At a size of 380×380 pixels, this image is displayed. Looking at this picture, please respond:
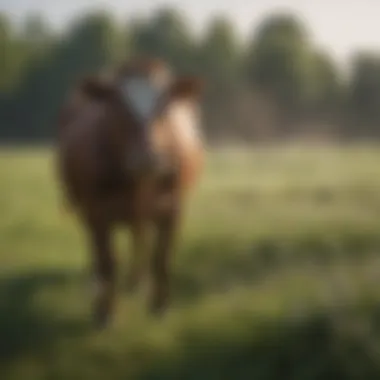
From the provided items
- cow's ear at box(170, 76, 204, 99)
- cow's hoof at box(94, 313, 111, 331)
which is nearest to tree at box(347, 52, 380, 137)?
cow's ear at box(170, 76, 204, 99)

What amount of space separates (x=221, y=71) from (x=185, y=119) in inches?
4.3

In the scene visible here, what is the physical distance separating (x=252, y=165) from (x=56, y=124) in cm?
33

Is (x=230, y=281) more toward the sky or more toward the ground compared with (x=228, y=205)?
more toward the ground

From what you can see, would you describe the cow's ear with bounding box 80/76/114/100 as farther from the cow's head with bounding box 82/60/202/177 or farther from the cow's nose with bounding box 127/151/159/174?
the cow's nose with bounding box 127/151/159/174

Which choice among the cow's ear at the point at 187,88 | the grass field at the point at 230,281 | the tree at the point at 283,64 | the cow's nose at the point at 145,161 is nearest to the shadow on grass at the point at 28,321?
the grass field at the point at 230,281

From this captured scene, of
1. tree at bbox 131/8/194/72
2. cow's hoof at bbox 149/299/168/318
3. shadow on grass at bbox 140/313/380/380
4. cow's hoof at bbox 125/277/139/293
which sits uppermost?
tree at bbox 131/8/194/72

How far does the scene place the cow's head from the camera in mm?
1337

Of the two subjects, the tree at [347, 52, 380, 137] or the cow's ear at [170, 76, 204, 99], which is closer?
the cow's ear at [170, 76, 204, 99]

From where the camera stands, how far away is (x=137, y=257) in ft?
4.73

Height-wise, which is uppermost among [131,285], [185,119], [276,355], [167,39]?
[167,39]

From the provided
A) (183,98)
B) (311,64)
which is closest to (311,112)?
(311,64)

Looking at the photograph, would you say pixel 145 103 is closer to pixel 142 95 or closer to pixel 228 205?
pixel 142 95

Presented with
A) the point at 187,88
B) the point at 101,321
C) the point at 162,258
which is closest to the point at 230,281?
the point at 162,258

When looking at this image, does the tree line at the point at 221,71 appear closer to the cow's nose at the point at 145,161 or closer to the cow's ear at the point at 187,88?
the cow's ear at the point at 187,88
